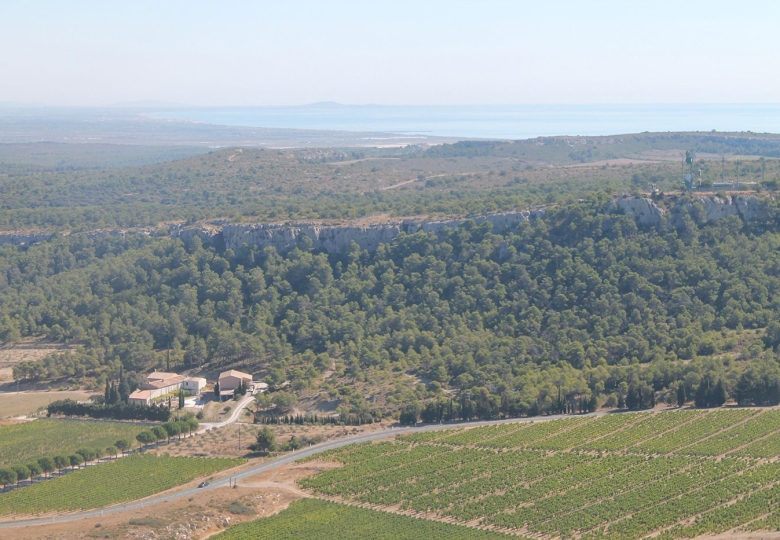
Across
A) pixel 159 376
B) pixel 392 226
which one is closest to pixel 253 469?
pixel 159 376

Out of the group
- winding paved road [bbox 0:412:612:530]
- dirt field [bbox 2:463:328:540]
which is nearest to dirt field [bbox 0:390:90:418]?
winding paved road [bbox 0:412:612:530]

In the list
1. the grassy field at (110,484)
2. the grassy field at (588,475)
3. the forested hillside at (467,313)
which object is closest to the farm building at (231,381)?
the forested hillside at (467,313)

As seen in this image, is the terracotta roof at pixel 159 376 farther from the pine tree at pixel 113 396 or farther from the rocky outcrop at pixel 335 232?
the rocky outcrop at pixel 335 232

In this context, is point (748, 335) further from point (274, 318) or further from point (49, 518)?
point (49, 518)

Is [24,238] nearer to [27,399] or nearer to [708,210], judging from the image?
[27,399]

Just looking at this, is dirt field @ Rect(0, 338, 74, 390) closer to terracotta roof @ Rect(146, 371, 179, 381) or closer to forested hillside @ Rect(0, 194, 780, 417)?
forested hillside @ Rect(0, 194, 780, 417)
